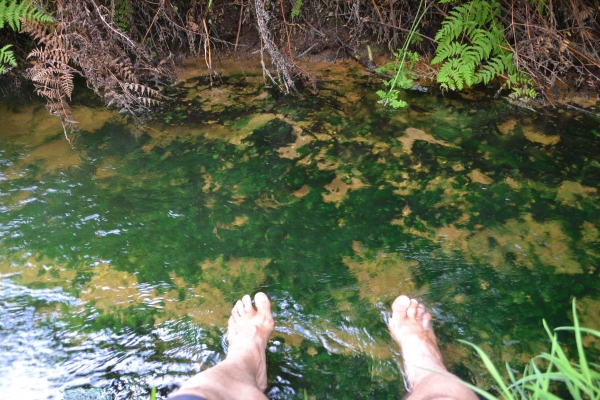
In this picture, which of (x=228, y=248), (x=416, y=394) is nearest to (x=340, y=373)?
(x=416, y=394)

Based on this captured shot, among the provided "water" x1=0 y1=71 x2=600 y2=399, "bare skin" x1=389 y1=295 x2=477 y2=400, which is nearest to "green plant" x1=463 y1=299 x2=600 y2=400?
"bare skin" x1=389 y1=295 x2=477 y2=400

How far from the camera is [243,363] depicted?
5.69ft

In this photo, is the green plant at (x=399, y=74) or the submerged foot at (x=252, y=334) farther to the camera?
the green plant at (x=399, y=74)

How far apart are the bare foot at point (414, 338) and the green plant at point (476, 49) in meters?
1.85

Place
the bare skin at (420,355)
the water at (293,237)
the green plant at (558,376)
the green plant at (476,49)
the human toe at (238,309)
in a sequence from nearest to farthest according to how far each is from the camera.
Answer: the green plant at (558,376) < the bare skin at (420,355) < the water at (293,237) < the human toe at (238,309) < the green plant at (476,49)

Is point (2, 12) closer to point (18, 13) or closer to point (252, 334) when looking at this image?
point (18, 13)

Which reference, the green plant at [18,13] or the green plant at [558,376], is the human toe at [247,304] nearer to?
the green plant at [558,376]

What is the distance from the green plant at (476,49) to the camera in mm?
3049

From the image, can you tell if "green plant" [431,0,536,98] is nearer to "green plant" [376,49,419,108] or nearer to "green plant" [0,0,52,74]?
"green plant" [376,49,419,108]

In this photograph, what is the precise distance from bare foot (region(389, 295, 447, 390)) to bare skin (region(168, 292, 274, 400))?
0.61 metres

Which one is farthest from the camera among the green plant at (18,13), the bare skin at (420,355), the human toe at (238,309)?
the green plant at (18,13)

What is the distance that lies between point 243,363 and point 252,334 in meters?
0.13

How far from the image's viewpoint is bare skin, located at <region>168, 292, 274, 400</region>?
1494mm

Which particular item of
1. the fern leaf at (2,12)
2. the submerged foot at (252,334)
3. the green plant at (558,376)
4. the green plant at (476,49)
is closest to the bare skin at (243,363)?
Answer: the submerged foot at (252,334)
